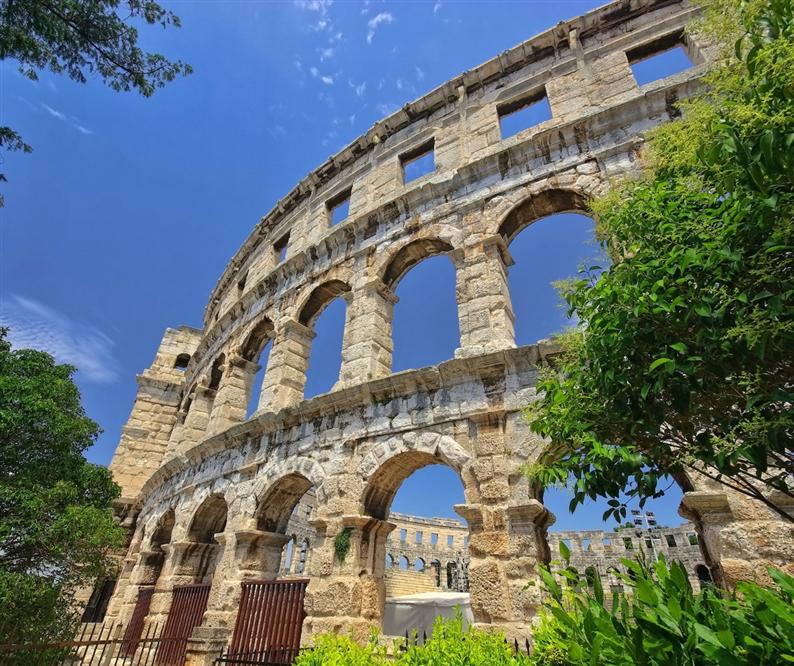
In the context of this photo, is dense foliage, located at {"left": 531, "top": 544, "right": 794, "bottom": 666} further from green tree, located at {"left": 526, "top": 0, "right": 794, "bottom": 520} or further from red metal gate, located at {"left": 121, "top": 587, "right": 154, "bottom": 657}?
red metal gate, located at {"left": 121, "top": 587, "right": 154, "bottom": 657}

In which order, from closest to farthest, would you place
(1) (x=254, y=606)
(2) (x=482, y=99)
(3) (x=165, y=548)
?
1. (1) (x=254, y=606)
2. (3) (x=165, y=548)
3. (2) (x=482, y=99)

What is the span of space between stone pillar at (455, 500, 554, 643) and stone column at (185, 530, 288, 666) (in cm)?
404

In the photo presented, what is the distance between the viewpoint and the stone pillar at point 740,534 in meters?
4.12

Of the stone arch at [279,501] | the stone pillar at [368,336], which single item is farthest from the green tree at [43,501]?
the stone pillar at [368,336]

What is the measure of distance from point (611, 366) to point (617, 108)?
23.2ft

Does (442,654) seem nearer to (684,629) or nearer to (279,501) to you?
(684,629)

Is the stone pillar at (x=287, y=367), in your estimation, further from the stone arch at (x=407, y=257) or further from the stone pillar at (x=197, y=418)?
the stone pillar at (x=197, y=418)

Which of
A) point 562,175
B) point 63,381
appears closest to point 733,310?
point 562,175

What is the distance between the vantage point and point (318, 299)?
1043 centimetres

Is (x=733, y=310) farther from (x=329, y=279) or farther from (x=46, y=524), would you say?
(x=46, y=524)

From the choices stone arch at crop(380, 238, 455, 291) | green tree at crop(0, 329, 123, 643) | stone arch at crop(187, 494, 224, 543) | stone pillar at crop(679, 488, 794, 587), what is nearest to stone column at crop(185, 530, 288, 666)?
stone arch at crop(187, 494, 224, 543)

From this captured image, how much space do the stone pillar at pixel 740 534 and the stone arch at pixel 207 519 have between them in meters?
8.19

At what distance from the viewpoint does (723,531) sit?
4402 mm

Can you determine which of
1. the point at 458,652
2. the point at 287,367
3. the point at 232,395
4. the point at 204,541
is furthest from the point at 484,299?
the point at 204,541
